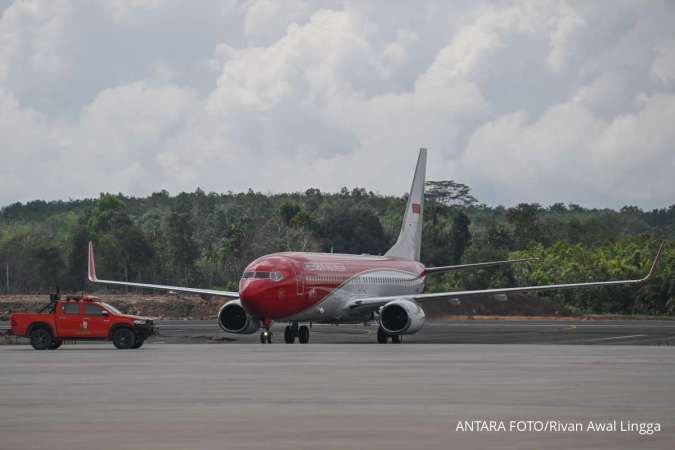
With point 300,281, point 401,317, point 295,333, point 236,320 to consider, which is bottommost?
point 295,333

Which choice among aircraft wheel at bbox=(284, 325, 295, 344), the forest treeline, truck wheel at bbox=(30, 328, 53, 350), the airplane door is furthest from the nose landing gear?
the forest treeline

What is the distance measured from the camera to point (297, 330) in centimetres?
5722

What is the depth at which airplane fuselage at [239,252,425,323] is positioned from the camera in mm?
54594

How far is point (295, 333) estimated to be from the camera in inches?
2240

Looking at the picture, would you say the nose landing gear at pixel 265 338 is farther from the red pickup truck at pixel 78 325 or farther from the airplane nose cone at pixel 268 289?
the red pickup truck at pixel 78 325

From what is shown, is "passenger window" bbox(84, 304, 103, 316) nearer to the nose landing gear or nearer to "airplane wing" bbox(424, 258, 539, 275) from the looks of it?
the nose landing gear

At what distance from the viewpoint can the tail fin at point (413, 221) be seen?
7088cm

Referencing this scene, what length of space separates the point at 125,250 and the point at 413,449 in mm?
137421

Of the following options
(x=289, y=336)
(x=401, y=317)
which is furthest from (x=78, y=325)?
(x=401, y=317)

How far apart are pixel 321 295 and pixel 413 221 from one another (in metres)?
16.4

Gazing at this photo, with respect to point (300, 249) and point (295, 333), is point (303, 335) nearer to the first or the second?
point (295, 333)

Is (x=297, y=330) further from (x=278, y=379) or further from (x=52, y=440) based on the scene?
(x=52, y=440)

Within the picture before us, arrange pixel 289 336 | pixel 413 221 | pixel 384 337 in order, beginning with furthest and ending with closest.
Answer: pixel 413 221, pixel 384 337, pixel 289 336

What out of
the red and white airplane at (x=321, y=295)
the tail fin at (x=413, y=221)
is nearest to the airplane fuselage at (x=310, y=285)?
the red and white airplane at (x=321, y=295)
